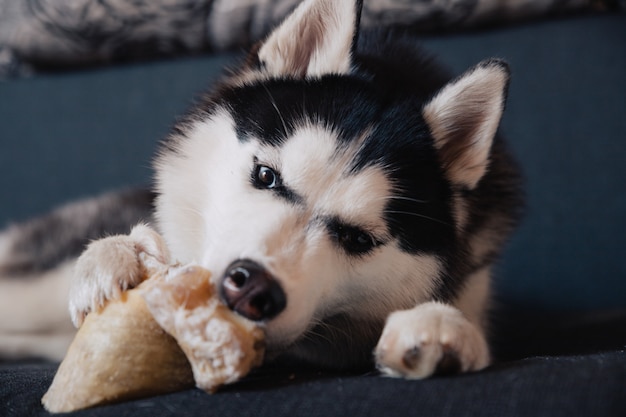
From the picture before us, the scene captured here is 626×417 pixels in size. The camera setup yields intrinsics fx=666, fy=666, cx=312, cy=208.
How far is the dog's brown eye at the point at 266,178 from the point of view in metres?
1.31

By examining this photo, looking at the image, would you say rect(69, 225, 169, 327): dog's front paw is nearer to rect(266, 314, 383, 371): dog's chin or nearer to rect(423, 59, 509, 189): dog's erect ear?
rect(266, 314, 383, 371): dog's chin

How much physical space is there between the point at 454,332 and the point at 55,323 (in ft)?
5.00

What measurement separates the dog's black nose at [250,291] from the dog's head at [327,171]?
0.03m

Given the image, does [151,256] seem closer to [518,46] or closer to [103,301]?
[103,301]

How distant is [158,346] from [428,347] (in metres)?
0.44

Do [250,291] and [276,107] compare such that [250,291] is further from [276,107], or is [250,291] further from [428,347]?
[276,107]

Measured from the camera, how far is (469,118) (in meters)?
1.44

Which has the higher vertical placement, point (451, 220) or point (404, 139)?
point (404, 139)

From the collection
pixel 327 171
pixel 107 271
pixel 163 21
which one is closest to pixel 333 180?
pixel 327 171

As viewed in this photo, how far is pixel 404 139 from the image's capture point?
4.58 feet

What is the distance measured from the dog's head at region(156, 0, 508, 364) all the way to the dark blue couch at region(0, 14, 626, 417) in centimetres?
21

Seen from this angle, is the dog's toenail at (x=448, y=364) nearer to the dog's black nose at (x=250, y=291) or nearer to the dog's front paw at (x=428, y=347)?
the dog's front paw at (x=428, y=347)

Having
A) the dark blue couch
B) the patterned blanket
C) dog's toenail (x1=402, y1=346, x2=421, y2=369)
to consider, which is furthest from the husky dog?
the patterned blanket

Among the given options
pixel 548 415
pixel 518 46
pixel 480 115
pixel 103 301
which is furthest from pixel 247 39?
pixel 548 415
